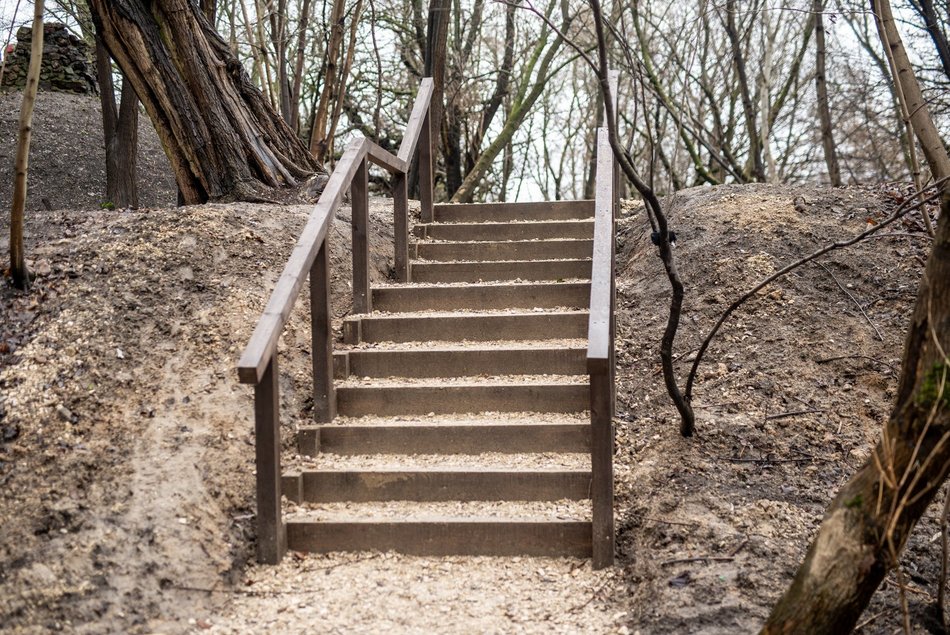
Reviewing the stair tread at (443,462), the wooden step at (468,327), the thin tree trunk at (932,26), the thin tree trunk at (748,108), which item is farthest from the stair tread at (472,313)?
the thin tree trunk at (748,108)

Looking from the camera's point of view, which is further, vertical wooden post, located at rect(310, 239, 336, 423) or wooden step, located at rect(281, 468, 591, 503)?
vertical wooden post, located at rect(310, 239, 336, 423)

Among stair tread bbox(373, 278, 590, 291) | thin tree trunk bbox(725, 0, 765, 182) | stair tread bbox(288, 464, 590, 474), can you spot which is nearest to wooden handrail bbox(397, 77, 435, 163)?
stair tread bbox(373, 278, 590, 291)

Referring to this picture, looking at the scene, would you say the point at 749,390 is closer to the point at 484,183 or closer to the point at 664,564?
the point at 664,564

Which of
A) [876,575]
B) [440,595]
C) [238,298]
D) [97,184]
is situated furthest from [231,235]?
[97,184]

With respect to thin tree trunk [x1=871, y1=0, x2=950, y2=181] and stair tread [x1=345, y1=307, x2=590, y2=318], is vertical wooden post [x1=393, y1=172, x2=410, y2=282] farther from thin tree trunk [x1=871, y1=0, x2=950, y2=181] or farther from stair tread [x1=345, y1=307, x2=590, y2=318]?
thin tree trunk [x1=871, y1=0, x2=950, y2=181]

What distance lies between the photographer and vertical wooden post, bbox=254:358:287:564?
3.71 m

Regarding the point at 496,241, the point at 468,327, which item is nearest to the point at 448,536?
the point at 468,327

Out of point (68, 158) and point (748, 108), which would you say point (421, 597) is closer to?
point (68, 158)

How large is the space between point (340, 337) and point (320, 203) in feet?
3.51

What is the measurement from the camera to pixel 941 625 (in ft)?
10.4

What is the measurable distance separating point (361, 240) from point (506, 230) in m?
1.75

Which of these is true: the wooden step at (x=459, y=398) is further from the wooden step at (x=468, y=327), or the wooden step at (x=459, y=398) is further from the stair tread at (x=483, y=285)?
the stair tread at (x=483, y=285)

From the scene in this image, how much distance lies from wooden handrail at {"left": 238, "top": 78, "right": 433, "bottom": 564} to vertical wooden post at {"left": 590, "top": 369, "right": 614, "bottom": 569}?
141 cm

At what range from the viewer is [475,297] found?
5.75m
